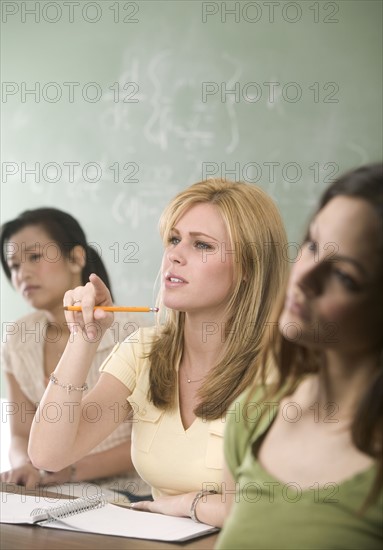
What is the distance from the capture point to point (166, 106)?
323 cm

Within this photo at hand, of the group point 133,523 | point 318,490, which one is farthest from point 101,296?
point 318,490

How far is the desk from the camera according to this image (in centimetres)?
128

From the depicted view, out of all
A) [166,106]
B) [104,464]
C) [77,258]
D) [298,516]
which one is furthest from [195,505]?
[166,106]

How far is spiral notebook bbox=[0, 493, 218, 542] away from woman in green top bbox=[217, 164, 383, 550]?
0.40m

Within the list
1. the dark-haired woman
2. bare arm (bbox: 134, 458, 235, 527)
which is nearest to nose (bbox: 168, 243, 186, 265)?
bare arm (bbox: 134, 458, 235, 527)

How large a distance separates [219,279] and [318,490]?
0.92 metres

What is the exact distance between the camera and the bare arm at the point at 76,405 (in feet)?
5.46

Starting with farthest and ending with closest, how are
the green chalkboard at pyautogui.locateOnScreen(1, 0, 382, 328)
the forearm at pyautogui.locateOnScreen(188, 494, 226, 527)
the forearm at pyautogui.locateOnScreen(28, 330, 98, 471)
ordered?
the green chalkboard at pyautogui.locateOnScreen(1, 0, 382, 328)
the forearm at pyautogui.locateOnScreen(28, 330, 98, 471)
the forearm at pyautogui.locateOnScreen(188, 494, 226, 527)

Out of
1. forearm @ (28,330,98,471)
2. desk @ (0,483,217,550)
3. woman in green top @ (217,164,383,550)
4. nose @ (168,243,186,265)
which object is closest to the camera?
woman in green top @ (217,164,383,550)

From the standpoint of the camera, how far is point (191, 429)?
1713 millimetres

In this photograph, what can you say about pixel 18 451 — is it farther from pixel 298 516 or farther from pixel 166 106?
pixel 298 516

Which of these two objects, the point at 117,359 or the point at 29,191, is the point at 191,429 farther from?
the point at 29,191

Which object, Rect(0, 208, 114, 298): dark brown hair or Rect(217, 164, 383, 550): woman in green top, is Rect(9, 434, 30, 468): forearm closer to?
Rect(0, 208, 114, 298): dark brown hair

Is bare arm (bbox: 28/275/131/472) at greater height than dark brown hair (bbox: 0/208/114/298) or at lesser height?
lesser
